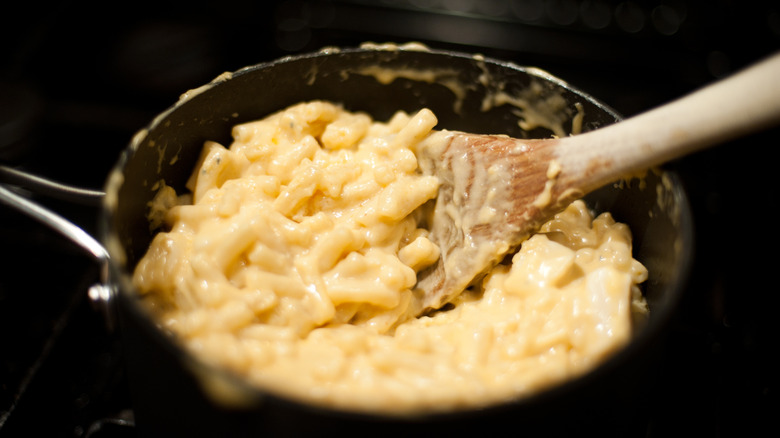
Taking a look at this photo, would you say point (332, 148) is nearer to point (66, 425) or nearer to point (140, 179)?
point (140, 179)

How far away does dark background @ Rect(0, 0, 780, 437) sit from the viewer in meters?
1.36

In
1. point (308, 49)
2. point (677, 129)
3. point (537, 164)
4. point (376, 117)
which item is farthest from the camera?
point (308, 49)

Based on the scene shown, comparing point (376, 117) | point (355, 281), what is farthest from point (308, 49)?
point (355, 281)

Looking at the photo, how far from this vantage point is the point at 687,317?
1540 millimetres

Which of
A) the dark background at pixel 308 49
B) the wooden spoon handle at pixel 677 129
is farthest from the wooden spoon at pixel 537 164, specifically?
the dark background at pixel 308 49

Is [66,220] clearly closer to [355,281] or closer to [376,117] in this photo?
[355,281]

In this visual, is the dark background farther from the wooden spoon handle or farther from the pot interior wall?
the wooden spoon handle

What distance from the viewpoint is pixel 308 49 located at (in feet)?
7.11

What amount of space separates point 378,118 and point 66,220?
2.29ft

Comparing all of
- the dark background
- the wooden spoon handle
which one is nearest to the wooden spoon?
the wooden spoon handle

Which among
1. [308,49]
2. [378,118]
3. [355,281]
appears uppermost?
[308,49]

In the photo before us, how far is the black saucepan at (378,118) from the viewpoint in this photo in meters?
0.75

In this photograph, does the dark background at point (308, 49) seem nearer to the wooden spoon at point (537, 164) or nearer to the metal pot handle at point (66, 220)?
the metal pot handle at point (66, 220)

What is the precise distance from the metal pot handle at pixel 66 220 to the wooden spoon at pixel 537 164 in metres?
0.55
